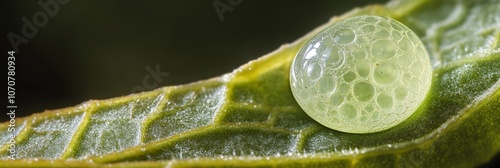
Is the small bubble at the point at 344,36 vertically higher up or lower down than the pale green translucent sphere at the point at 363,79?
higher up

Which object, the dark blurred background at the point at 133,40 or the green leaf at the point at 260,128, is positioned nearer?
the green leaf at the point at 260,128

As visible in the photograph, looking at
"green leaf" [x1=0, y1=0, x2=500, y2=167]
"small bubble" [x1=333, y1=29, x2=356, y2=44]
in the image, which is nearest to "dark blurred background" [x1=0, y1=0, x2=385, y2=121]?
"green leaf" [x1=0, y1=0, x2=500, y2=167]

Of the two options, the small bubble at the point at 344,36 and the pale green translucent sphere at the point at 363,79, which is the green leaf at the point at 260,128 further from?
the small bubble at the point at 344,36

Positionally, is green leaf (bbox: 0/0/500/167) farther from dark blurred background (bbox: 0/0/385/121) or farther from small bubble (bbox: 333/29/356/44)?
dark blurred background (bbox: 0/0/385/121)

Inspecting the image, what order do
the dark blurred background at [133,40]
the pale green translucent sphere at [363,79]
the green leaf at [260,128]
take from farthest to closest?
the dark blurred background at [133,40] → the pale green translucent sphere at [363,79] → the green leaf at [260,128]

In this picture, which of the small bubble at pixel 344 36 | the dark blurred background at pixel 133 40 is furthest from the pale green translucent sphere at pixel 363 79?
the dark blurred background at pixel 133 40

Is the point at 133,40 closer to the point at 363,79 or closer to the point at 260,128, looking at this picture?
the point at 260,128

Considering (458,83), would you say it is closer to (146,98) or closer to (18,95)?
(146,98)
